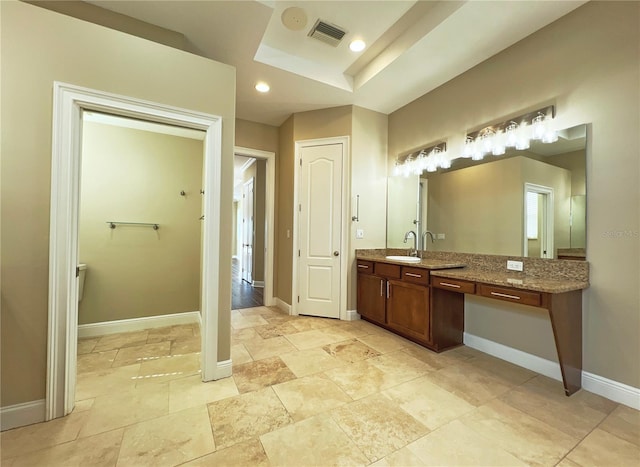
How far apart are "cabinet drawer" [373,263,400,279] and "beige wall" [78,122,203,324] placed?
7.60 feet

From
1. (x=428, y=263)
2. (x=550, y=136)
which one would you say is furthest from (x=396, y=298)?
(x=550, y=136)

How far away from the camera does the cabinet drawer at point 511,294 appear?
1.82 m

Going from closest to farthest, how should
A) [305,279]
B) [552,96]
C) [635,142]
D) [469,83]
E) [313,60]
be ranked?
[635,142], [552,96], [469,83], [313,60], [305,279]

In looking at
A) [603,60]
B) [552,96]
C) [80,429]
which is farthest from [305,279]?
[603,60]

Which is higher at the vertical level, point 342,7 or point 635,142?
point 342,7

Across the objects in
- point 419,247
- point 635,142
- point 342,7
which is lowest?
point 419,247

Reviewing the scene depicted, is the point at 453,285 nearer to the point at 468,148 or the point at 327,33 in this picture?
the point at 468,148

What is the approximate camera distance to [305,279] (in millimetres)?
3652

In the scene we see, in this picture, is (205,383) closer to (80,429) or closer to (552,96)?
(80,429)

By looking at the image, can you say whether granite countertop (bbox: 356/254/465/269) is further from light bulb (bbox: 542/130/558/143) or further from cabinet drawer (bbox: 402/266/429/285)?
light bulb (bbox: 542/130/558/143)

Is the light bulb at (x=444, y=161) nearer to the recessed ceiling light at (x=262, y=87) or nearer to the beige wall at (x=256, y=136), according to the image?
the recessed ceiling light at (x=262, y=87)

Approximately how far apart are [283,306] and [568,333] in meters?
3.13

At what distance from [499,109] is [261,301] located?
406 centimetres

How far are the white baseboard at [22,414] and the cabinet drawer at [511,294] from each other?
122 inches
